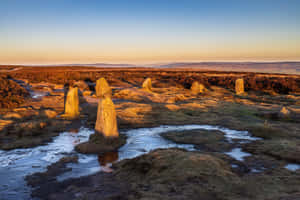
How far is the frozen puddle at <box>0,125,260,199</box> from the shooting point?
14.7 m

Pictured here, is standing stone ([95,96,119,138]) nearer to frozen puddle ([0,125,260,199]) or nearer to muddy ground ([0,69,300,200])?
frozen puddle ([0,125,260,199])

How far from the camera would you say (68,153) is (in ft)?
63.2

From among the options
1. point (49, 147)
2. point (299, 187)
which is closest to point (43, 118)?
point (49, 147)

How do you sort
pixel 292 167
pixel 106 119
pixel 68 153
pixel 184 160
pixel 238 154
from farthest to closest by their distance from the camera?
pixel 106 119, pixel 68 153, pixel 238 154, pixel 292 167, pixel 184 160

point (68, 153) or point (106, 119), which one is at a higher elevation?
point (106, 119)

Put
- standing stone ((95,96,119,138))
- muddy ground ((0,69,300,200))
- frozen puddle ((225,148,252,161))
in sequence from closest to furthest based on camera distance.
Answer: muddy ground ((0,69,300,200)), frozen puddle ((225,148,252,161)), standing stone ((95,96,119,138))

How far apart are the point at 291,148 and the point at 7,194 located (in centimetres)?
1859

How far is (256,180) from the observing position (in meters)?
13.5

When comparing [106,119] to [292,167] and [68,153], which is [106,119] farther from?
[292,167]

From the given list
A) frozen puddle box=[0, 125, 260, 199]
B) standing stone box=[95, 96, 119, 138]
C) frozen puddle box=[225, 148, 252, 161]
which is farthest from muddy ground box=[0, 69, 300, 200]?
standing stone box=[95, 96, 119, 138]

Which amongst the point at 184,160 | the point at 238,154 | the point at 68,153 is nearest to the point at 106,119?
the point at 68,153

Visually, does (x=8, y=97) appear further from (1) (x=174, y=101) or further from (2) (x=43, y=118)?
(1) (x=174, y=101)

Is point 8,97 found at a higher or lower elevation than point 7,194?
higher

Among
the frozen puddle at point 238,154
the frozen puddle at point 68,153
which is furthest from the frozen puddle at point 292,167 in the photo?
the frozen puddle at point 68,153
